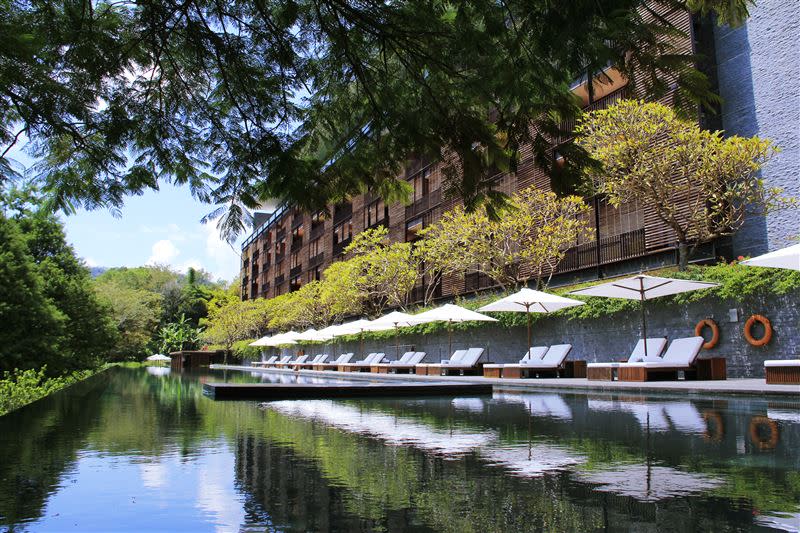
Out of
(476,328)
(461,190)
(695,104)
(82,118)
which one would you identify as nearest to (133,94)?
(82,118)

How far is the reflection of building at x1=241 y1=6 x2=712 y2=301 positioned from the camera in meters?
5.78

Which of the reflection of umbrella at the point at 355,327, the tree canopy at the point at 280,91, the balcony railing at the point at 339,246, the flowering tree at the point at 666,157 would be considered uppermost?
the balcony railing at the point at 339,246

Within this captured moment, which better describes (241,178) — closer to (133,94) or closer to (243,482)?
(133,94)

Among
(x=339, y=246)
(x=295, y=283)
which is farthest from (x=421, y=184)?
(x=295, y=283)

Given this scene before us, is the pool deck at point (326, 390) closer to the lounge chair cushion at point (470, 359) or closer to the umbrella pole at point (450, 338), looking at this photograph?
the lounge chair cushion at point (470, 359)

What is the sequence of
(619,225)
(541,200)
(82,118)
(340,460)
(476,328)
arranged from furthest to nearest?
(476,328), (619,225), (541,200), (82,118), (340,460)

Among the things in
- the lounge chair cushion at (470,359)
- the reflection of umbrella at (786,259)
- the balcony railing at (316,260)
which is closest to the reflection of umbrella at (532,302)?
the lounge chair cushion at (470,359)

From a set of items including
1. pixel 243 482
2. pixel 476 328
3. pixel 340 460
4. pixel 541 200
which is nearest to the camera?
pixel 243 482

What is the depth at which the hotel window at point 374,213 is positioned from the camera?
38.4 m

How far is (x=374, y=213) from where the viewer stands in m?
39.2

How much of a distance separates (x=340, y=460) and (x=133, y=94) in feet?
11.3

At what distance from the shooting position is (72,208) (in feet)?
18.0

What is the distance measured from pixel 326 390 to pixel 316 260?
38.9 meters

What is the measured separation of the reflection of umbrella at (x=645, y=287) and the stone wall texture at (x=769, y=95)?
14.9 feet
